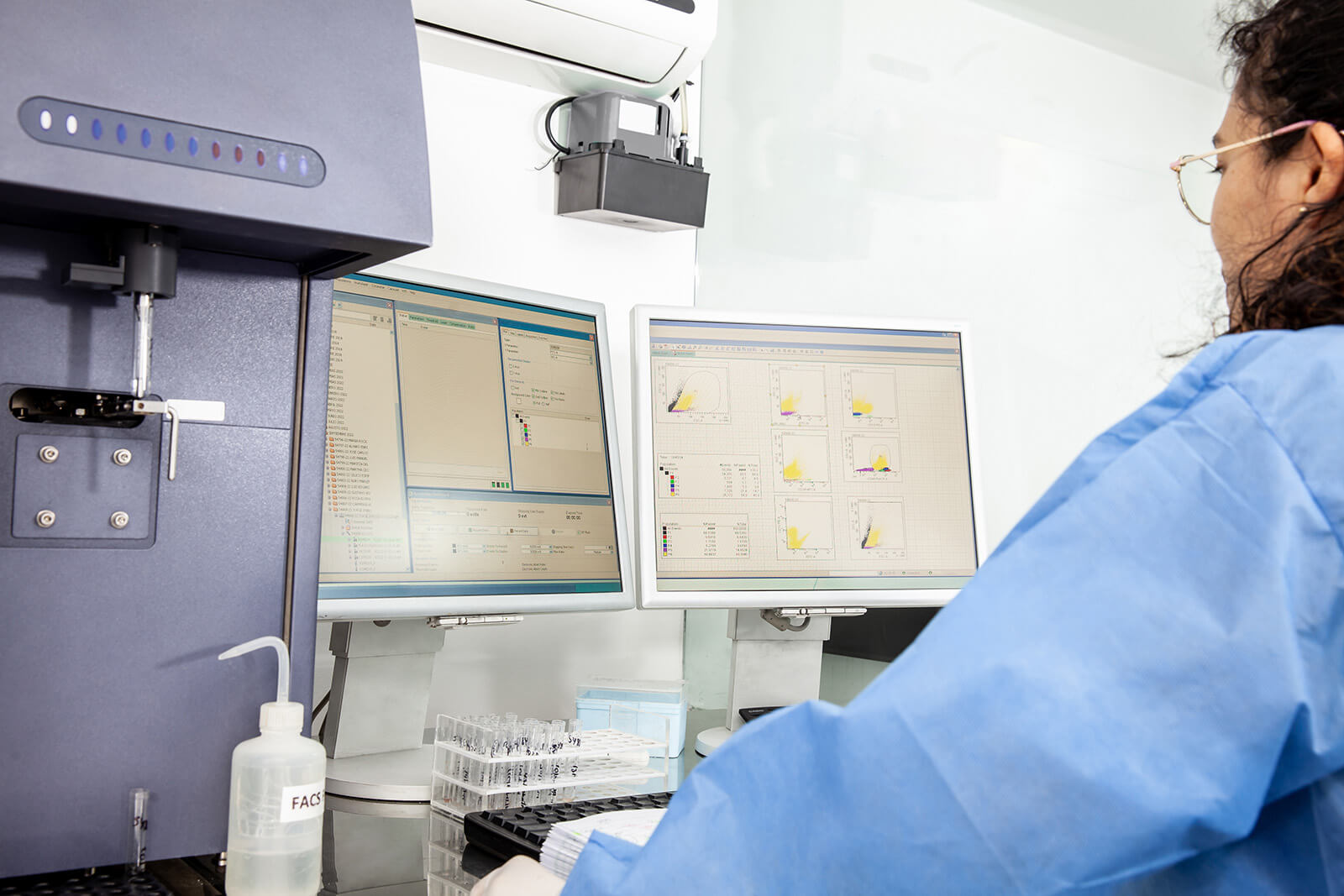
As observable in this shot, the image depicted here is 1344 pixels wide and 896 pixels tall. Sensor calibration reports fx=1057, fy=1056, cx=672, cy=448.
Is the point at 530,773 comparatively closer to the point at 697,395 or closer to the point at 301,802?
the point at 301,802

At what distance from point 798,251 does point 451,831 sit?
1.23m

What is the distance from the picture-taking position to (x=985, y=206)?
1.81m

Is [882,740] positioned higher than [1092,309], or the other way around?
[1092,309]

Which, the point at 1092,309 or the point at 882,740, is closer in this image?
the point at 882,740

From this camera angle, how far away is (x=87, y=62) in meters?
0.62

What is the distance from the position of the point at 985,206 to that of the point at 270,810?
1.50 meters

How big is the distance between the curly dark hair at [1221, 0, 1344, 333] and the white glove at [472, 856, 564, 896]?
0.56 m

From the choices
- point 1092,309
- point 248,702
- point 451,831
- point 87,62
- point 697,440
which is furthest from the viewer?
point 1092,309

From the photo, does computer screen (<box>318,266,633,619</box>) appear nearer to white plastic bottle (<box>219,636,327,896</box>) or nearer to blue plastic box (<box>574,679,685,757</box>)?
blue plastic box (<box>574,679,685,757</box>)

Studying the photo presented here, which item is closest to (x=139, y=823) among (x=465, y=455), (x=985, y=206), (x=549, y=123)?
(x=465, y=455)

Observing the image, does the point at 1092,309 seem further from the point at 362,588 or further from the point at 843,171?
the point at 362,588

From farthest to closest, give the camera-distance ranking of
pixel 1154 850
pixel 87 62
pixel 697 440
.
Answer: pixel 697 440
pixel 87 62
pixel 1154 850

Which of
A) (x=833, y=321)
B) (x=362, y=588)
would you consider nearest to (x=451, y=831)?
(x=362, y=588)

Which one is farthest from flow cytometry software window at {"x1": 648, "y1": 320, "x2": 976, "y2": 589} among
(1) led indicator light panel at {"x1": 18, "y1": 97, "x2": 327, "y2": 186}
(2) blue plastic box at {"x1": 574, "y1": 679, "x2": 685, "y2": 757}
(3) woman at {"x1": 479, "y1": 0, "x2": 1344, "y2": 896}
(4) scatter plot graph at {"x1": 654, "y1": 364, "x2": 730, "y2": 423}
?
(3) woman at {"x1": 479, "y1": 0, "x2": 1344, "y2": 896}
